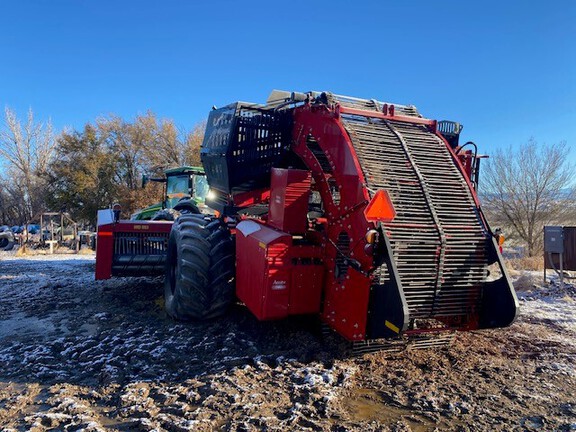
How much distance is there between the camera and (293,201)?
4496mm

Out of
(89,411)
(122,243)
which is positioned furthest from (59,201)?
(89,411)

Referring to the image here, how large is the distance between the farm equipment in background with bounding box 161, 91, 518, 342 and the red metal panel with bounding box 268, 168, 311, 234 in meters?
0.01

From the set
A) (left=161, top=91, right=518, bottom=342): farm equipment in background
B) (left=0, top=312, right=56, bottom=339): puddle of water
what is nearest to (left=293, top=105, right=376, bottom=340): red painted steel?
(left=161, top=91, right=518, bottom=342): farm equipment in background

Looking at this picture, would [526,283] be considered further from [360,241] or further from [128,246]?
[128,246]

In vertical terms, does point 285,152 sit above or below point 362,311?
above

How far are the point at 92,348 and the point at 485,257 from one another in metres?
3.94

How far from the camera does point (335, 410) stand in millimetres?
3219

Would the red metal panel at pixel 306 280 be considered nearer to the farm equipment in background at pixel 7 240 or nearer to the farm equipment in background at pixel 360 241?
the farm equipment in background at pixel 360 241

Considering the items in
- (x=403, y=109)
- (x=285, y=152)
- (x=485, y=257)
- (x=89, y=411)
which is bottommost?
(x=89, y=411)

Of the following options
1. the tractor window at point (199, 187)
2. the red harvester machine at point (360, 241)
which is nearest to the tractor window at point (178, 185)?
the tractor window at point (199, 187)

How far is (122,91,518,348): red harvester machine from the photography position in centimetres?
366

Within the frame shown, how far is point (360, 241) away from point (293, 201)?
0.99m

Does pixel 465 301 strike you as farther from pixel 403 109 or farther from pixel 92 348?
pixel 92 348

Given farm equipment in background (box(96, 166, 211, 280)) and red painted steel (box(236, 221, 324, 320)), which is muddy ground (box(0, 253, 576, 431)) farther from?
farm equipment in background (box(96, 166, 211, 280))
